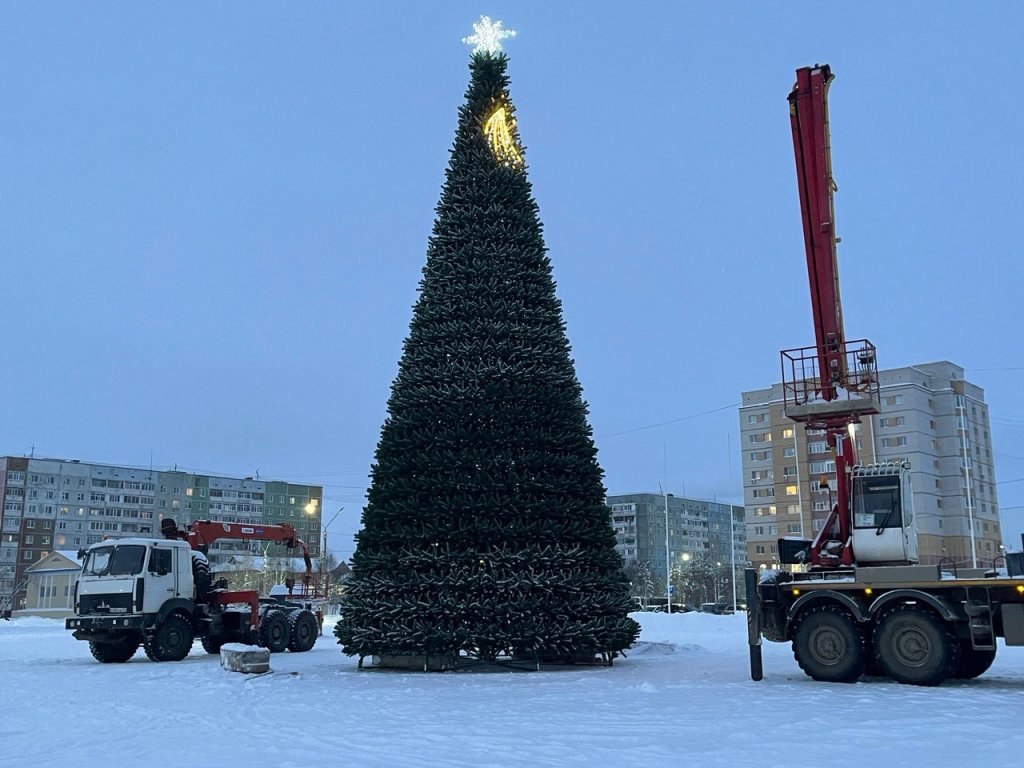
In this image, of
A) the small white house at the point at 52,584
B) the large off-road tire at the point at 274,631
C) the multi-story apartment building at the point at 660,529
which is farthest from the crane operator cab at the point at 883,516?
the multi-story apartment building at the point at 660,529

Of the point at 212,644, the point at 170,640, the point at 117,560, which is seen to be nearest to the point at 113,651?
the point at 170,640

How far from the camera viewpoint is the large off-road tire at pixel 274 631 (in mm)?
24031

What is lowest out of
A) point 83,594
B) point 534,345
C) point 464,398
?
point 83,594

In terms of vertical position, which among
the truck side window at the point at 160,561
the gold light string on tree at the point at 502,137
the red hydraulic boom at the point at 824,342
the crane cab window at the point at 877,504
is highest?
the gold light string on tree at the point at 502,137

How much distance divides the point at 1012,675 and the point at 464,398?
10765 mm

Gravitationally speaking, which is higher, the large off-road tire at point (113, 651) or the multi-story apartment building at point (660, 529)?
the multi-story apartment building at point (660, 529)

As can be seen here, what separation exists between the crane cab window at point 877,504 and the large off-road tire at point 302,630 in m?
15.3

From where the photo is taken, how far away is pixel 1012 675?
15961 millimetres

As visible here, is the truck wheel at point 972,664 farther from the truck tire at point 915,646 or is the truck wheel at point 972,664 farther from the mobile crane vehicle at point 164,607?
the mobile crane vehicle at point 164,607

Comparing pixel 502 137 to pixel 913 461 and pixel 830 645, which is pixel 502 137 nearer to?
pixel 830 645

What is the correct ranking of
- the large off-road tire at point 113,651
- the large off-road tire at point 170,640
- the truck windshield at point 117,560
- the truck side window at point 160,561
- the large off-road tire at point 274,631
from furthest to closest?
the large off-road tire at point 274,631, the truck side window at point 160,561, the truck windshield at point 117,560, the large off-road tire at point 113,651, the large off-road tire at point 170,640

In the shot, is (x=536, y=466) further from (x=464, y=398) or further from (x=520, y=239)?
(x=520, y=239)

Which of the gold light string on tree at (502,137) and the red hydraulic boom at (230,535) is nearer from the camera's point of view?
the gold light string on tree at (502,137)

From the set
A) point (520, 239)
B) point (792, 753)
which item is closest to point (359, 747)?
point (792, 753)
